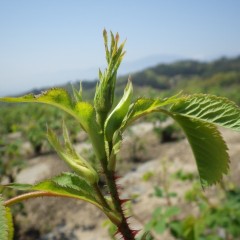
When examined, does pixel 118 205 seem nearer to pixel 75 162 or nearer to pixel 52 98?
pixel 75 162

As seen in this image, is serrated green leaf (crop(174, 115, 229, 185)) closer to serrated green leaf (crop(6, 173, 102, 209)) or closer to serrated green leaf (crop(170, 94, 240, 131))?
serrated green leaf (crop(170, 94, 240, 131))

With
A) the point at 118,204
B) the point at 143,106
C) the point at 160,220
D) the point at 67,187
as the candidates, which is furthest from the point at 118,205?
the point at 160,220

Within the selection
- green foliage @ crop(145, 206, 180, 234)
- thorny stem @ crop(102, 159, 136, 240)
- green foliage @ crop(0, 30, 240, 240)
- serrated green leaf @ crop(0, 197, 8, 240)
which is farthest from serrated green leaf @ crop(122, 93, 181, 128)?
→ green foliage @ crop(145, 206, 180, 234)

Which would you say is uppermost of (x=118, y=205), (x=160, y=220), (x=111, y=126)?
(x=111, y=126)

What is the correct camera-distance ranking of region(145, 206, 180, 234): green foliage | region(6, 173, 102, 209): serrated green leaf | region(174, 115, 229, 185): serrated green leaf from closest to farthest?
region(6, 173, 102, 209): serrated green leaf
region(174, 115, 229, 185): serrated green leaf
region(145, 206, 180, 234): green foliage

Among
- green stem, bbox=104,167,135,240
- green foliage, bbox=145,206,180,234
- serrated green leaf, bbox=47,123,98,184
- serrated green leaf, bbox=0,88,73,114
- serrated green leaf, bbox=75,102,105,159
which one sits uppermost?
serrated green leaf, bbox=0,88,73,114

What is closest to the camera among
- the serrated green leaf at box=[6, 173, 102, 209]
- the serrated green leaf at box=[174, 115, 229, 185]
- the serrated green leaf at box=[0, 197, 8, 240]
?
the serrated green leaf at box=[0, 197, 8, 240]

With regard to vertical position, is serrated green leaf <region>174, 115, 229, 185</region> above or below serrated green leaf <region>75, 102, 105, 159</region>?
below
